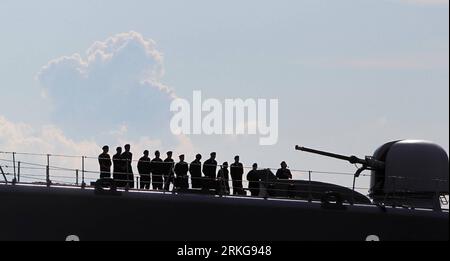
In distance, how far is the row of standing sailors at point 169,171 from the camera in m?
29.5

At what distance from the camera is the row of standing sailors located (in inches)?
1160

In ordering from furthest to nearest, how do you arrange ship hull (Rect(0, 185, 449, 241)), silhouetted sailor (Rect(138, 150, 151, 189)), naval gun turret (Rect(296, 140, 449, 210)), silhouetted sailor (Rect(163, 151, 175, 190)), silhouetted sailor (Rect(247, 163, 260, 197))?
naval gun turret (Rect(296, 140, 449, 210)) → silhouetted sailor (Rect(247, 163, 260, 197)) → silhouetted sailor (Rect(163, 151, 175, 190)) → silhouetted sailor (Rect(138, 150, 151, 189)) → ship hull (Rect(0, 185, 449, 241))

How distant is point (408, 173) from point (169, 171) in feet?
23.1

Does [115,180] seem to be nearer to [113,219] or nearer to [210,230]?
[113,219]

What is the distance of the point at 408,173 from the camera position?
31953 mm

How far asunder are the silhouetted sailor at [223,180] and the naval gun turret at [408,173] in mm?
3626

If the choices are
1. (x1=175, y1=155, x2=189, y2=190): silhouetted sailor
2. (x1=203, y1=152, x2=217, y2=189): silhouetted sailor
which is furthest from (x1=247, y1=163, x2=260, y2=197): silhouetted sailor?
(x1=175, y1=155, x2=189, y2=190): silhouetted sailor

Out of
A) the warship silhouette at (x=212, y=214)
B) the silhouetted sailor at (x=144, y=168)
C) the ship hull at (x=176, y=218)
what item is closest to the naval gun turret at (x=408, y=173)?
the warship silhouette at (x=212, y=214)

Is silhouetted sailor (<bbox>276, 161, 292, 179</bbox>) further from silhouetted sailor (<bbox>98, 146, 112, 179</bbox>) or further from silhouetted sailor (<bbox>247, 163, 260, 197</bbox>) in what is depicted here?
silhouetted sailor (<bbox>98, 146, 112, 179</bbox>)

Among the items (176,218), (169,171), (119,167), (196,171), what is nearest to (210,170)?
(196,171)

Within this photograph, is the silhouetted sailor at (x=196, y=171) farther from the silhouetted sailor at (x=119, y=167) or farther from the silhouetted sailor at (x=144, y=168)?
the silhouetted sailor at (x=119, y=167)

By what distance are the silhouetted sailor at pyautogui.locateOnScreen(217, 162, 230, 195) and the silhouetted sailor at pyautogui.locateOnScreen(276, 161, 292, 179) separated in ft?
4.97

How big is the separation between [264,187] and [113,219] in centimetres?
421

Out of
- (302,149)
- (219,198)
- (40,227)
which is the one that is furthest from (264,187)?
(40,227)
